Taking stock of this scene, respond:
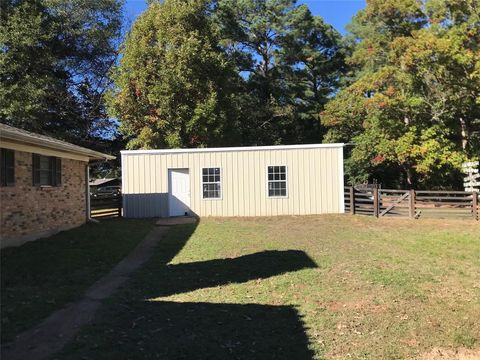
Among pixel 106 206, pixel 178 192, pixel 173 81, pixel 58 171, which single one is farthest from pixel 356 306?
pixel 173 81

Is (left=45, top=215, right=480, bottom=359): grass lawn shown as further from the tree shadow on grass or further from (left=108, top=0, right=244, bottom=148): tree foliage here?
(left=108, top=0, right=244, bottom=148): tree foliage

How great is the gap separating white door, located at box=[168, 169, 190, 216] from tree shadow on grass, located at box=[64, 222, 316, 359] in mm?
11087

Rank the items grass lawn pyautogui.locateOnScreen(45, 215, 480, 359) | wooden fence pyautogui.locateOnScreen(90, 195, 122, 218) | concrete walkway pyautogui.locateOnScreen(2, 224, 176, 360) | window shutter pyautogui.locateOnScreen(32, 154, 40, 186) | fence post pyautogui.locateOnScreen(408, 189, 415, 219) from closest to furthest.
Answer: concrete walkway pyautogui.locateOnScreen(2, 224, 176, 360) < grass lawn pyautogui.locateOnScreen(45, 215, 480, 359) < window shutter pyautogui.locateOnScreen(32, 154, 40, 186) < fence post pyautogui.locateOnScreen(408, 189, 415, 219) < wooden fence pyautogui.locateOnScreen(90, 195, 122, 218)

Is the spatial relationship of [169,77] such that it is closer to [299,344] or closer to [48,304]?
[48,304]

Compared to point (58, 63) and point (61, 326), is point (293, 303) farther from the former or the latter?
point (58, 63)

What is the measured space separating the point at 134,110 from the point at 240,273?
1782cm

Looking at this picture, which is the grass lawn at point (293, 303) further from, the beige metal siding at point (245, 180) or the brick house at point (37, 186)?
the beige metal siding at point (245, 180)

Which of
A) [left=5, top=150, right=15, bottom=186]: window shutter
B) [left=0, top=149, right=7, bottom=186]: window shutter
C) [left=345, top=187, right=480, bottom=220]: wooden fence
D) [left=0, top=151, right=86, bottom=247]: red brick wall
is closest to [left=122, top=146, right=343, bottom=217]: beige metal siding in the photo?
[left=345, top=187, right=480, bottom=220]: wooden fence

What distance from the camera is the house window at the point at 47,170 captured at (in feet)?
40.6

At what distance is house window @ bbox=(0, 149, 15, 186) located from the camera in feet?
34.7

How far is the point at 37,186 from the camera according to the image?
1236 centimetres

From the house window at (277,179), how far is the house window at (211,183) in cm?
201

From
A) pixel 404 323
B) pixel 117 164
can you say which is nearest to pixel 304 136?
pixel 117 164

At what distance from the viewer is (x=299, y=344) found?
5242 millimetres
